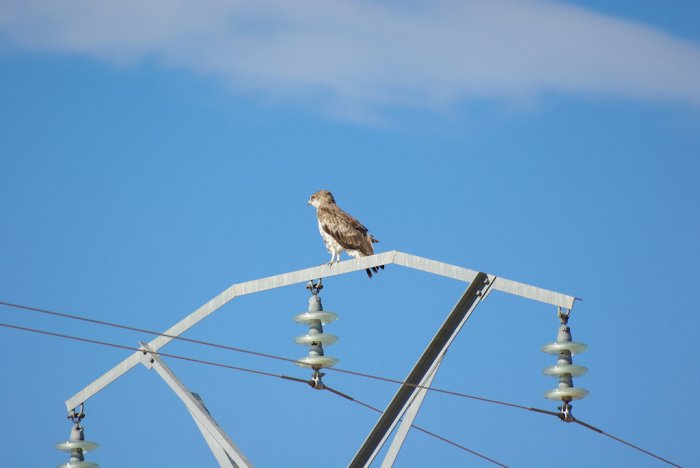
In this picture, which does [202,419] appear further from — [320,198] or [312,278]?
[320,198]

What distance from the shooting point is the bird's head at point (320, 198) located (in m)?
20.7

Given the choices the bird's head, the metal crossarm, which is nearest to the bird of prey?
the bird's head

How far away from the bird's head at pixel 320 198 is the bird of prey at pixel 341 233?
0.51 ft

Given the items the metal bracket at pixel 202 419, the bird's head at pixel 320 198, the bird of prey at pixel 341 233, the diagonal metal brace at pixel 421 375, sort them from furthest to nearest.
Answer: the bird's head at pixel 320 198 → the bird of prey at pixel 341 233 → the metal bracket at pixel 202 419 → the diagonal metal brace at pixel 421 375

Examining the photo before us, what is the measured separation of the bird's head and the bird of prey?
0.51ft

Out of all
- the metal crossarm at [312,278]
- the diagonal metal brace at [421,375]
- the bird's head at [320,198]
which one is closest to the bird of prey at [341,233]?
the bird's head at [320,198]

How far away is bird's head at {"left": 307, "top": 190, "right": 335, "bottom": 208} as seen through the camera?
2066 centimetres

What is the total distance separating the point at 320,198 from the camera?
2081 cm

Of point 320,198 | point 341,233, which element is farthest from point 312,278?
point 320,198

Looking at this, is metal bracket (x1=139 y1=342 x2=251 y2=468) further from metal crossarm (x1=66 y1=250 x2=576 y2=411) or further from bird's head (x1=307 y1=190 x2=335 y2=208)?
bird's head (x1=307 y1=190 x2=335 y2=208)

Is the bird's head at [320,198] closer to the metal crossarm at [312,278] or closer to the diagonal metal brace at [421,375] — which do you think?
the metal crossarm at [312,278]

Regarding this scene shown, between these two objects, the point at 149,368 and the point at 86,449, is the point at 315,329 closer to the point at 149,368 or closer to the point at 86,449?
the point at 149,368

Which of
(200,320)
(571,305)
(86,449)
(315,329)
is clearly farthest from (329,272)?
(86,449)

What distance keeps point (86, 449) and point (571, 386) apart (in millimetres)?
4710
